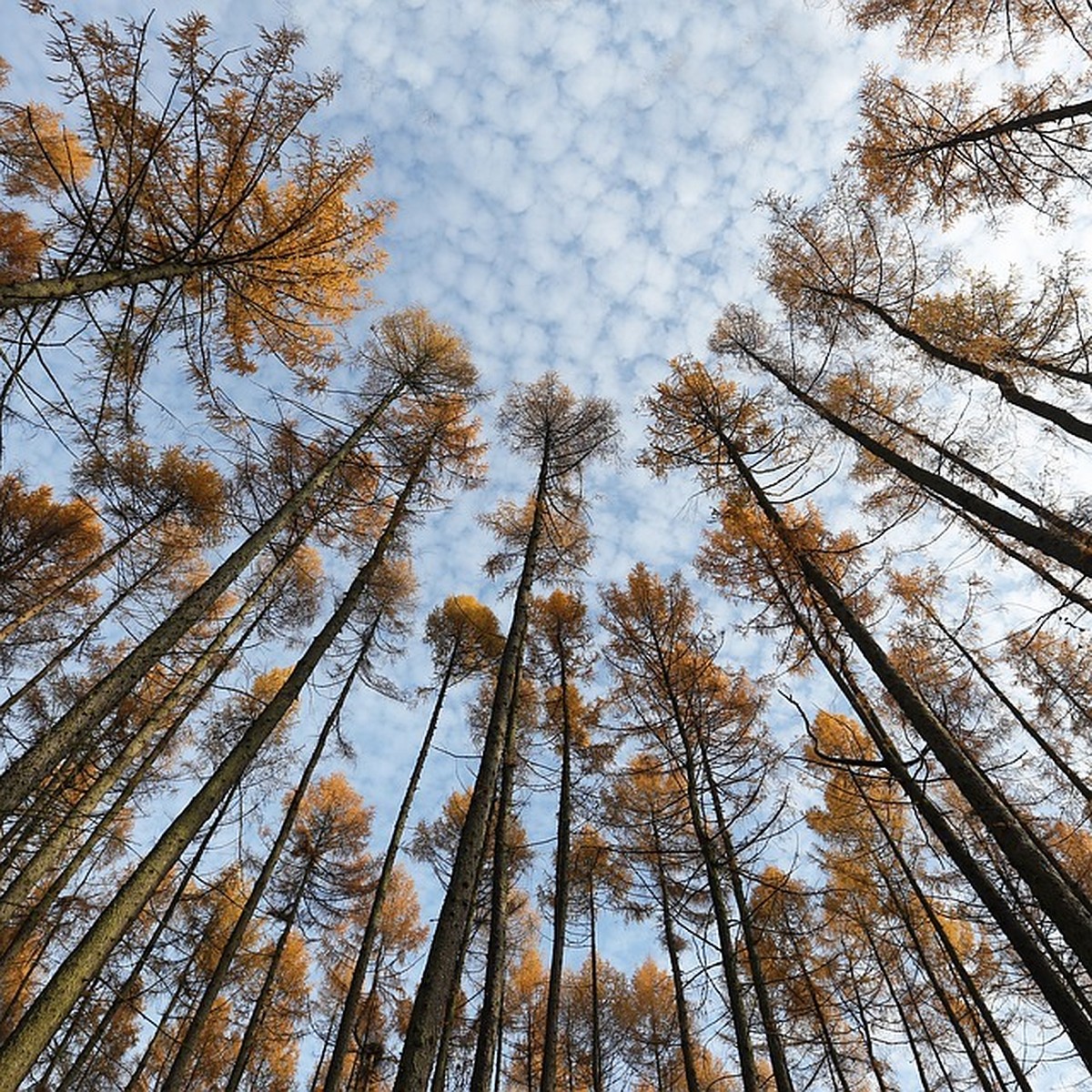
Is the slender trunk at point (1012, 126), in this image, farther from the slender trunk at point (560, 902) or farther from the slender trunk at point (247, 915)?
the slender trunk at point (247, 915)

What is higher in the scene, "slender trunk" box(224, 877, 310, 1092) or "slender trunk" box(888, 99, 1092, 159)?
"slender trunk" box(888, 99, 1092, 159)

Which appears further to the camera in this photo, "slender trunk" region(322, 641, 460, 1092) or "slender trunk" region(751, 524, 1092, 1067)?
"slender trunk" region(322, 641, 460, 1092)

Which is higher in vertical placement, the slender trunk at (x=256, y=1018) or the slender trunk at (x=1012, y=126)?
the slender trunk at (x=1012, y=126)

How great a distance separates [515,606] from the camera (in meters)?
7.30

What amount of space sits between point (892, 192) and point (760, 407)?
9.56ft

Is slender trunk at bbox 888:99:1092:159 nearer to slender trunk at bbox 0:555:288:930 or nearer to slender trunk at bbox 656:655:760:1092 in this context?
slender trunk at bbox 656:655:760:1092

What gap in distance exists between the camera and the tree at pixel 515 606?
370 centimetres

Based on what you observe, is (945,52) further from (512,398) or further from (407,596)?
(407,596)

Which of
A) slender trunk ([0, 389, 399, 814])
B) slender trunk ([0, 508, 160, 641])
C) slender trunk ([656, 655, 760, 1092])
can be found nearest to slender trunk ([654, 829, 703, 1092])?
slender trunk ([656, 655, 760, 1092])

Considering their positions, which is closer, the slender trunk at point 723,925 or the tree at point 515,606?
the tree at point 515,606

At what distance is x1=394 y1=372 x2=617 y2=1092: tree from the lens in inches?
146

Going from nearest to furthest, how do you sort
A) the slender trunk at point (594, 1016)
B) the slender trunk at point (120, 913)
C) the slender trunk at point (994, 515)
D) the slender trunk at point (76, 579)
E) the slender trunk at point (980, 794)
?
the slender trunk at point (980, 794) → the slender trunk at point (120, 913) → the slender trunk at point (994, 515) → the slender trunk at point (76, 579) → the slender trunk at point (594, 1016)

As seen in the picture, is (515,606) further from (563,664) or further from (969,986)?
(969,986)

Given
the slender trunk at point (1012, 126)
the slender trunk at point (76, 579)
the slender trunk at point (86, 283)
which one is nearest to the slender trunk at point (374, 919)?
the slender trunk at point (76, 579)
